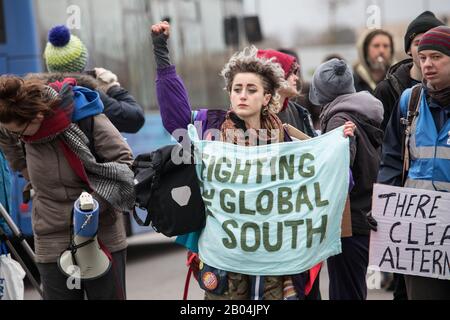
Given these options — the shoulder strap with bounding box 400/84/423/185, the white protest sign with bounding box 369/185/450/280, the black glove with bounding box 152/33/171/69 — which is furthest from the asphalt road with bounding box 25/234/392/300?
the black glove with bounding box 152/33/171/69

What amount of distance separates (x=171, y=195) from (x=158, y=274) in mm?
6193

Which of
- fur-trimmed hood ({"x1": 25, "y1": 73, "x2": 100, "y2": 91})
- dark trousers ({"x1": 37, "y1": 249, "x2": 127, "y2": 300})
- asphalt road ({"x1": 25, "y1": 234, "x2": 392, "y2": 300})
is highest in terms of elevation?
fur-trimmed hood ({"x1": 25, "y1": 73, "x2": 100, "y2": 91})

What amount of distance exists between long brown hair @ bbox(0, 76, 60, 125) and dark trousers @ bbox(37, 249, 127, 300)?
2.79 feet

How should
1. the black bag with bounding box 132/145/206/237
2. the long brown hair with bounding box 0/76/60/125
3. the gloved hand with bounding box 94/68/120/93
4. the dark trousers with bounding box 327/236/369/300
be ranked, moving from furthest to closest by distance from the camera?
the gloved hand with bounding box 94/68/120/93
the dark trousers with bounding box 327/236/369/300
the long brown hair with bounding box 0/76/60/125
the black bag with bounding box 132/145/206/237

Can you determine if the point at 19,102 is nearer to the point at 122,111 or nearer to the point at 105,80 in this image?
the point at 122,111

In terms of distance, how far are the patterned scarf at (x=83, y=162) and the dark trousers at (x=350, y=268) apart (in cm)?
147

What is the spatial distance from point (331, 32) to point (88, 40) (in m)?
29.1

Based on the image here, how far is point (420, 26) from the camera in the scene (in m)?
7.27

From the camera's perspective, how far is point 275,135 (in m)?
5.80

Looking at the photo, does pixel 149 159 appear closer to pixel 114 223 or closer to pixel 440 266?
pixel 114 223

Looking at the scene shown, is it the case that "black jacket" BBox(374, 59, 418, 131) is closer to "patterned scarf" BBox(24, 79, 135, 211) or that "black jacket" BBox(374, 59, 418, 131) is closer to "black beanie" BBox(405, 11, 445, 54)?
"black beanie" BBox(405, 11, 445, 54)

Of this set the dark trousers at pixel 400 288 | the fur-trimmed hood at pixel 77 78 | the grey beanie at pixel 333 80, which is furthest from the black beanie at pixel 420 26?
the fur-trimmed hood at pixel 77 78

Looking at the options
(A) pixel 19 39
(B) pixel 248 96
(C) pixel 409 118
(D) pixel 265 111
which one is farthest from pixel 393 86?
(A) pixel 19 39

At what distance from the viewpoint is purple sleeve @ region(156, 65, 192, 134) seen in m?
5.73
